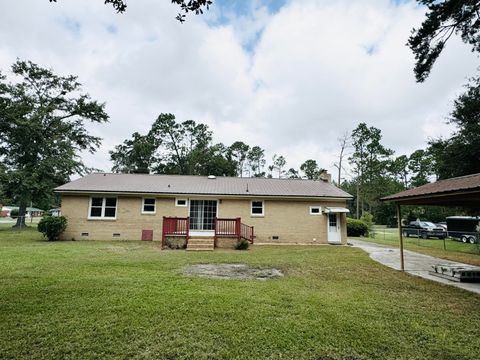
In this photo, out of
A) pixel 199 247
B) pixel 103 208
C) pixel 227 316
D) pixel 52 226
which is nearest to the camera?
pixel 227 316

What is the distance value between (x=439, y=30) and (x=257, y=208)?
1160 cm

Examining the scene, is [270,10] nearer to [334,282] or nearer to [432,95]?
[334,282]

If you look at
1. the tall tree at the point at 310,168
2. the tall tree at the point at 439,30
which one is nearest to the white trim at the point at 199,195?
the tall tree at the point at 439,30

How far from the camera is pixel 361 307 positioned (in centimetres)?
480

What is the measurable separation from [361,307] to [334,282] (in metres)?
1.86

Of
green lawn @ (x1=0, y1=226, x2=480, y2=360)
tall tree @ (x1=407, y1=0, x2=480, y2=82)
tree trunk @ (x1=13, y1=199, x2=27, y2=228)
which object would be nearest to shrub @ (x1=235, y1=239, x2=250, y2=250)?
green lawn @ (x1=0, y1=226, x2=480, y2=360)

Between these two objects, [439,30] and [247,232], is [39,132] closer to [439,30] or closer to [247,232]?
[247,232]

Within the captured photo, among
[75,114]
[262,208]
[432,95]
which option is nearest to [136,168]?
[75,114]

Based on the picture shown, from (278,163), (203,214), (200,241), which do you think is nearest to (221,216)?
(203,214)

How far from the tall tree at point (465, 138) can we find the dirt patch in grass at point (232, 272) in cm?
1350

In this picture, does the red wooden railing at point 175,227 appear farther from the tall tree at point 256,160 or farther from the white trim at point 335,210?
the tall tree at point 256,160

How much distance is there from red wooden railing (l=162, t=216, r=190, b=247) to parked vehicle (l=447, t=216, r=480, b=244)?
2150 centimetres

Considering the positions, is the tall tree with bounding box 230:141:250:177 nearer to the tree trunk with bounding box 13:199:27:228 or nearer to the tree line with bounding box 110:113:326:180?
the tree line with bounding box 110:113:326:180

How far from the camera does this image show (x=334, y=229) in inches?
632
